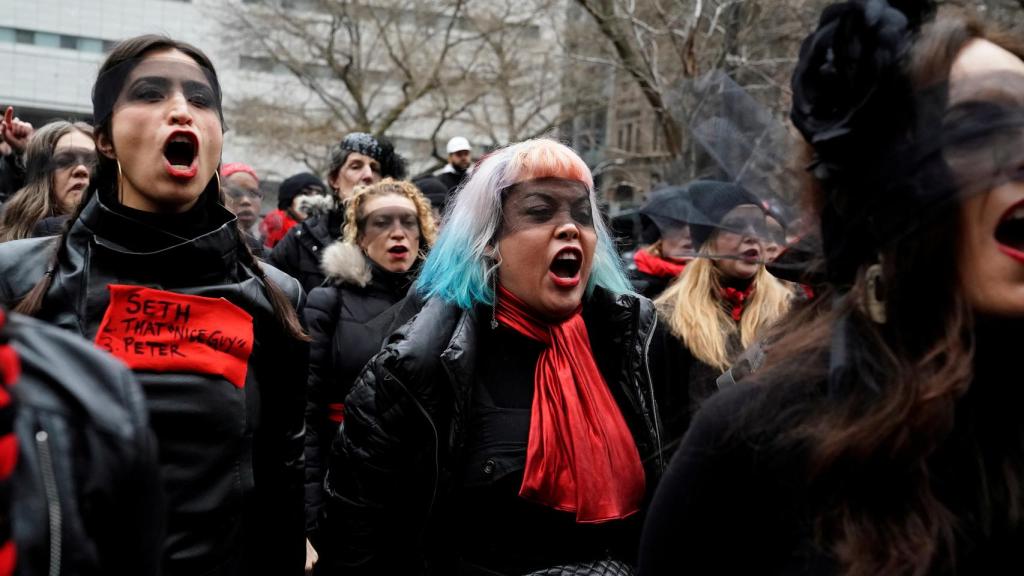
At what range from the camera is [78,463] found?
4.88ft

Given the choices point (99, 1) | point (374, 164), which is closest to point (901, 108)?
point (374, 164)

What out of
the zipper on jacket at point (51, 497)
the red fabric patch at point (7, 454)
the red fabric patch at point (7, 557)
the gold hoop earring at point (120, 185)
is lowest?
the red fabric patch at point (7, 557)

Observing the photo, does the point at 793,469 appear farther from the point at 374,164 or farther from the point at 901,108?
the point at 374,164

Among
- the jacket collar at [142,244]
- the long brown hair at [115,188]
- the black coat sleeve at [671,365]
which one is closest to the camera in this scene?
the long brown hair at [115,188]

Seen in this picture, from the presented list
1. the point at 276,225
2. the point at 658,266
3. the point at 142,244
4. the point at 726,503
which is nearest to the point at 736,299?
the point at 658,266

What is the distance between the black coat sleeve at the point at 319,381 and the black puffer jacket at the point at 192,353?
4.44 feet

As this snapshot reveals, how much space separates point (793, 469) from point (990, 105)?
645mm

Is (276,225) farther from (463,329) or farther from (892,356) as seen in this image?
(892,356)

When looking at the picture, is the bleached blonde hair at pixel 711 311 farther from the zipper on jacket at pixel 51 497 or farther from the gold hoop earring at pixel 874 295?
the zipper on jacket at pixel 51 497

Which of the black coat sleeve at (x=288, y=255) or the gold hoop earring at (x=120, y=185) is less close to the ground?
the gold hoop earring at (x=120, y=185)

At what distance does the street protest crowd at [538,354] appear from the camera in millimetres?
1548

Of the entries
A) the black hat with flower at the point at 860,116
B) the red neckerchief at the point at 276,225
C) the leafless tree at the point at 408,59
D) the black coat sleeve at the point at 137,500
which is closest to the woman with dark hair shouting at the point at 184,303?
the black coat sleeve at the point at 137,500

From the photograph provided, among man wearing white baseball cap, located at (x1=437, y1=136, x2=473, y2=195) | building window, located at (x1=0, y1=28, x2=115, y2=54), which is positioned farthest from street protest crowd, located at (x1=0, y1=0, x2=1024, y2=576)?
building window, located at (x1=0, y1=28, x2=115, y2=54)

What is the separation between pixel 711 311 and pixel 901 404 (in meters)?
3.20
